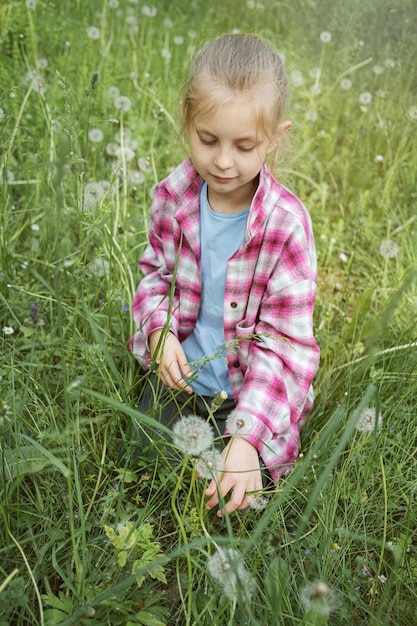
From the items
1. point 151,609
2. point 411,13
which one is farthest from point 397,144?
point 151,609

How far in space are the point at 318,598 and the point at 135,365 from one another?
1.06 metres

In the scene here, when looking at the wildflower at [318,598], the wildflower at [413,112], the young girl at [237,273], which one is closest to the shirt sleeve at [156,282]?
the young girl at [237,273]

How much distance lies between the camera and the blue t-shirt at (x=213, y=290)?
1.55 meters

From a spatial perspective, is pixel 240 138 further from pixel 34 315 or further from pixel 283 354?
pixel 34 315

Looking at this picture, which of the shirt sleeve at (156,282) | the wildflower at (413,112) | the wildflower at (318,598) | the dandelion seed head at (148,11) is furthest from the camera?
the dandelion seed head at (148,11)

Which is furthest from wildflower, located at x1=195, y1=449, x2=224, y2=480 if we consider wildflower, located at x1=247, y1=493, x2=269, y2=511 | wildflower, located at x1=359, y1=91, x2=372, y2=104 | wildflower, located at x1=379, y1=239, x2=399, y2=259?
wildflower, located at x1=359, y1=91, x2=372, y2=104

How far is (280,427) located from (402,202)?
140 centimetres

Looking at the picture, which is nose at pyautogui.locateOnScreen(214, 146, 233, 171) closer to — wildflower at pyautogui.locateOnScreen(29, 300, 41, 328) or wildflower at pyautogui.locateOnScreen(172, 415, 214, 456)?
wildflower at pyautogui.locateOnScreen(172, 415, 214, 456)

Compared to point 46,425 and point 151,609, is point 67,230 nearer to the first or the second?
point 46,425

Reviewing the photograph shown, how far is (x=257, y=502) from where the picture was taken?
1328mm

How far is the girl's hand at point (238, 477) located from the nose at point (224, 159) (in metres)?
0.58

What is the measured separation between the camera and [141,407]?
168 centimetres

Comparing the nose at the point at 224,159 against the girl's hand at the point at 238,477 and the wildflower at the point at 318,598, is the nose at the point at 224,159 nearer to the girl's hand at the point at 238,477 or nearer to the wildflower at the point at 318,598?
the girl's hand at the point at 238,477

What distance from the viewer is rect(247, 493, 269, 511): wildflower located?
131cm
